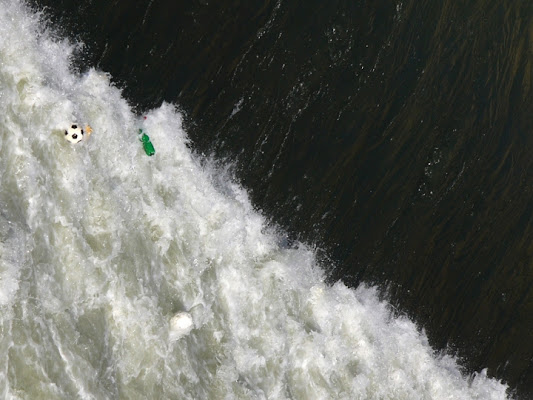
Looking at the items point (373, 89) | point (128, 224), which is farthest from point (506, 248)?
point (128, 224)

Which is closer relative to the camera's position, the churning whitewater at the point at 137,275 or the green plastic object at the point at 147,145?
the churning whitewater at the point at 137,275

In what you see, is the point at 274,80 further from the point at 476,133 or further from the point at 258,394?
the point at 258,394

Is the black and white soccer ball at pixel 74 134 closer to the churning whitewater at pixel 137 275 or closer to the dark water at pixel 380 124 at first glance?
the churning whitewater at pixel 137 275

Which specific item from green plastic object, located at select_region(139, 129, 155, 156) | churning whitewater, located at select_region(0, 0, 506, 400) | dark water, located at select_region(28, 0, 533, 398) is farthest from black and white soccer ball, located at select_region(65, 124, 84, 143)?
dark water, located at select_region(28, 0, 533, 398)

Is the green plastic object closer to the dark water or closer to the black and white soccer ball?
the dark water

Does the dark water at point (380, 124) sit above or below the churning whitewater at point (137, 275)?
above

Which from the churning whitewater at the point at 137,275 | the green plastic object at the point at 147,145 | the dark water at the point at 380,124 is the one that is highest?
the dark water at the point at 380,124

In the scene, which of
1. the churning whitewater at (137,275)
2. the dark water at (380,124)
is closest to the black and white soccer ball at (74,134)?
the churning whitewater at (137,275)
